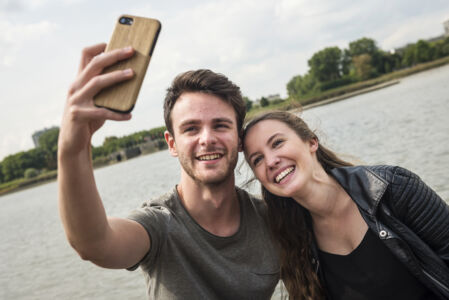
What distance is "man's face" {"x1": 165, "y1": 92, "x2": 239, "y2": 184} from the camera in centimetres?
302

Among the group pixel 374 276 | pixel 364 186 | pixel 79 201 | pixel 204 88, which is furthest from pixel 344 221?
pixel 79 201

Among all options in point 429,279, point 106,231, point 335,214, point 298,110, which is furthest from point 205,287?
point 298,110

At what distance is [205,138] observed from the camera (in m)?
2.96

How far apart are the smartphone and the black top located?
2213 mm

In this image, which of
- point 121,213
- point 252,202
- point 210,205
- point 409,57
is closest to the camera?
point 210,205

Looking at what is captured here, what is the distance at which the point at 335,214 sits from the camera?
3123 mm

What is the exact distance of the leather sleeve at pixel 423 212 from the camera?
262cm

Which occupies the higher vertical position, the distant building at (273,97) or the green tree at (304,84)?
the green tree at (304,84)

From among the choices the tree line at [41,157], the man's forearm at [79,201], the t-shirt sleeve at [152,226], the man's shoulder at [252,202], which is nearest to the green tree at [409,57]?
the tree line at [41,157]

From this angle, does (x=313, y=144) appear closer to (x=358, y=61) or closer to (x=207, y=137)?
(x=207, y=137)

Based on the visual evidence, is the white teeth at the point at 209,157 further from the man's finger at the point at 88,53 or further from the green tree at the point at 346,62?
the green tree at the point at 346,62

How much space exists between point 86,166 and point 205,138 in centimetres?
129

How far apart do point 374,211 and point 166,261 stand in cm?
165

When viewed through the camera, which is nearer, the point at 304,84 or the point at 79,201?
the point at 79,201
